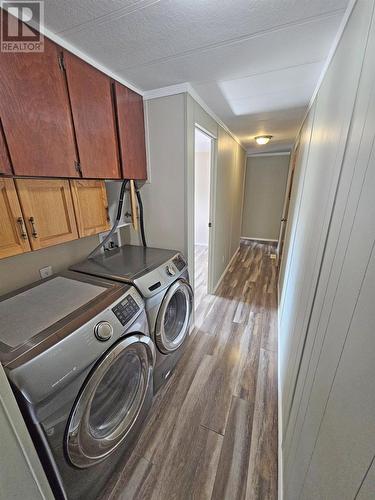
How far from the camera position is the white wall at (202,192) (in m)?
4.51

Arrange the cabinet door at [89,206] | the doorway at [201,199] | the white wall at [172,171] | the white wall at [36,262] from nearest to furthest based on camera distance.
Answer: the white wall at [36,262] < the cabinet door at [89,206] < the white wall at [172,171] < the doorway at [201,199]

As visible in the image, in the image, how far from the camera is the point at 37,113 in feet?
3.15

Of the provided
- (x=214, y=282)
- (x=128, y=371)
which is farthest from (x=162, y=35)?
(x=214, y=282)

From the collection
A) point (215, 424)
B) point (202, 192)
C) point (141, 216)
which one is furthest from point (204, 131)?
point (202, 192)

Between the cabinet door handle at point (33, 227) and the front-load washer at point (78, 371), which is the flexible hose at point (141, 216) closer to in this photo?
the front-load washer at point (78, 371)

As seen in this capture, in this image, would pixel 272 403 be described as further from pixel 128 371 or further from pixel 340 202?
pixel 340 202

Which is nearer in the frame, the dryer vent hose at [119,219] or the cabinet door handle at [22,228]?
the cabinet door handle at [22,228]

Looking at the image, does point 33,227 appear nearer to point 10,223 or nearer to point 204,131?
point 10,223

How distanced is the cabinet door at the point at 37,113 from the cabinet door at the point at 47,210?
88mm

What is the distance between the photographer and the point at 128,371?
1.17 meters

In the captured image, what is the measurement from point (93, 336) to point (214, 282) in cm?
227

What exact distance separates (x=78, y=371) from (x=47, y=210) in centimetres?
86

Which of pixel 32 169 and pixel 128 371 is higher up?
pixel 32 169

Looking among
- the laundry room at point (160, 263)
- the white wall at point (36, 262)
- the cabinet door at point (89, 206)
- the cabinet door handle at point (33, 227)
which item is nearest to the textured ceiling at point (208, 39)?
the laundry room at point (160, 263)
